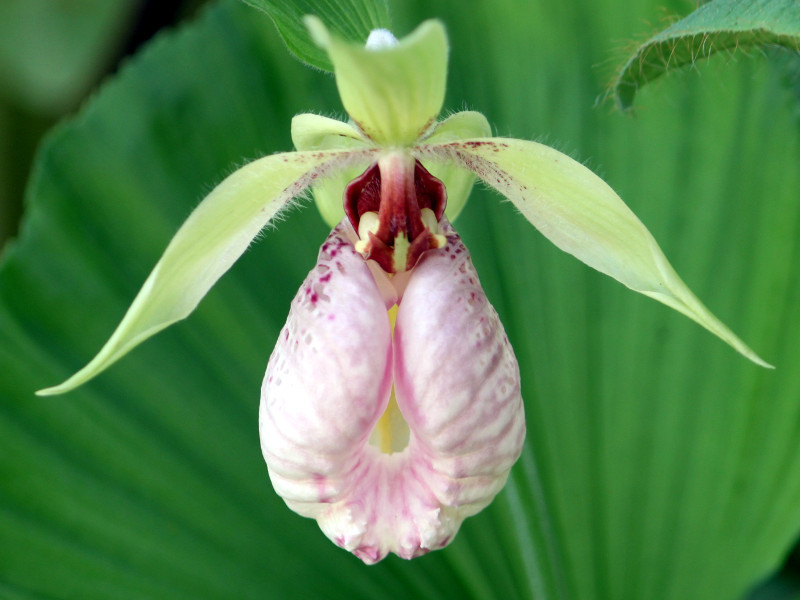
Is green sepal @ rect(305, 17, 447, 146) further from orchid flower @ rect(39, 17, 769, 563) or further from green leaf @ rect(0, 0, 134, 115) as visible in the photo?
green leaf @ rect(0, 0, 134, 115)

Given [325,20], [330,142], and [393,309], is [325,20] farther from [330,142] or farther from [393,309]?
[393,309]

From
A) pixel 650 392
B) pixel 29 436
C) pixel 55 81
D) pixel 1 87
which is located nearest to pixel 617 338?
pixel 650 392

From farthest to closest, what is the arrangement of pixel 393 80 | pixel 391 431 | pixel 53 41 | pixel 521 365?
pixel 53 41 → pixel 521 365 → pixel 391 431 → pixel 393 80

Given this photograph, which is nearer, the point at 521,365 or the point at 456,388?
the point at 456,388

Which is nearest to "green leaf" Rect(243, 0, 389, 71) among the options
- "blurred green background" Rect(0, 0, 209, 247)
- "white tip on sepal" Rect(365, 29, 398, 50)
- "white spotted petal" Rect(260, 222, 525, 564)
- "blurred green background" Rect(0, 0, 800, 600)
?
"white tip on sepal" Rect(365, 29, 398, 50)

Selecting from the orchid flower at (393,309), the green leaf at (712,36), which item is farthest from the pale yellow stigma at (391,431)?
the green leaf at (712,36)

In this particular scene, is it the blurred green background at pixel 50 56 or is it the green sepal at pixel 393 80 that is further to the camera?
the blurred green background at pixel 50 56

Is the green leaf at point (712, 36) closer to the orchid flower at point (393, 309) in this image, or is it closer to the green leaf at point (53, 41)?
the orchid flower at point (393, 309)

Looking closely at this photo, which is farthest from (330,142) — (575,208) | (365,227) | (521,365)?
(521,365)
